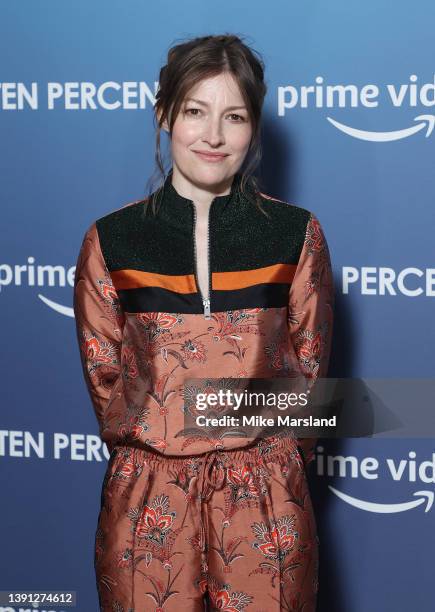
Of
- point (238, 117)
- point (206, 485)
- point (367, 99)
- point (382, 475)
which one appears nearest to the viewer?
point (206, 485)

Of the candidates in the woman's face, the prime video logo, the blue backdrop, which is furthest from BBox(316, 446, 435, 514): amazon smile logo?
the woman's face

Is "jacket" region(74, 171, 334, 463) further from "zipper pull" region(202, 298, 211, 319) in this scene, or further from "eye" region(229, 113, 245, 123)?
"eye" region(229, 113, 245, 123)

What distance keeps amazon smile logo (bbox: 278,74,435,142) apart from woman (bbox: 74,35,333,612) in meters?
0.37

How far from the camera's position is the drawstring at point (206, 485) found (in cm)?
144

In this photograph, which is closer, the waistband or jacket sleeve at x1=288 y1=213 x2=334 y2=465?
the waistband

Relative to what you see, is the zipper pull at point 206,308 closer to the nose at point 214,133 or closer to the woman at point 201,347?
the woman at point 201,347

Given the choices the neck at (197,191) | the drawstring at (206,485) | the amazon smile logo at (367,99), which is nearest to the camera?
the drawstring at (206,485)

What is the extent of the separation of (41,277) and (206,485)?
0.85 m

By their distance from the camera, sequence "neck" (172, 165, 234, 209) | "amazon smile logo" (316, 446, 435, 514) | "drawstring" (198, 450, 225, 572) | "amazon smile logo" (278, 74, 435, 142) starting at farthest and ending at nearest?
"amazon smile logo" (316, 446, 435, 514) < "amazon smile logo" (278, 74, 435, 142) < "neck" (172, 165, 234, 209) < "drawstring" (198, 450, 225, 572)

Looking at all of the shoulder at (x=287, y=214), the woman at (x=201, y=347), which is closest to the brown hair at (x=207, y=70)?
the woman at (x=201, y=347)

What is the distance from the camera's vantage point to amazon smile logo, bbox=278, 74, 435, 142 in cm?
187

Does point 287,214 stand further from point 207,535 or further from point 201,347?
point 207,535

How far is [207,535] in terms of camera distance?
1445 mm

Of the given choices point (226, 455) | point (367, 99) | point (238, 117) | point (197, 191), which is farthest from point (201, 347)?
point (367, 99)
